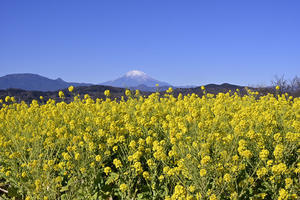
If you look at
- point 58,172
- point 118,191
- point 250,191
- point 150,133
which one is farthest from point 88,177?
point 250,191

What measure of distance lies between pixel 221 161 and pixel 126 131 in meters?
1.69

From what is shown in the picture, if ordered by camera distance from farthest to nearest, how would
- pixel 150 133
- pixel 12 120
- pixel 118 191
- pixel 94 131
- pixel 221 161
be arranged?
pixel 12 120
pixel 94 131
pixel 150 133
pixel 118 191
pixel 221 161

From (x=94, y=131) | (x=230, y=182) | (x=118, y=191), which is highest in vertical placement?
(x=94, y=131)

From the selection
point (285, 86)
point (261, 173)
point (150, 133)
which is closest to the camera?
point (261, 173)

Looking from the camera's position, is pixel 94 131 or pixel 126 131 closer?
pixel 126 131

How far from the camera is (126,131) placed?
4.73 meters

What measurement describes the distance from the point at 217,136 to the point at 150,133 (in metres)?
1.22

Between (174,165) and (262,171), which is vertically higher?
(262,171)

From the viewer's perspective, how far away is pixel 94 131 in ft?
16.9

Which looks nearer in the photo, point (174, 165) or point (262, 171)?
point (262, 171)

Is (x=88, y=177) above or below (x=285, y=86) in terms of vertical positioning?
below

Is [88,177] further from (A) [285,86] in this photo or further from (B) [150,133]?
(A) [285,86]

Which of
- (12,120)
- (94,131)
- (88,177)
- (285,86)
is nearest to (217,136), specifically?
(88,177)

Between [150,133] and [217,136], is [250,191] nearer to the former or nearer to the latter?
[217,136]
